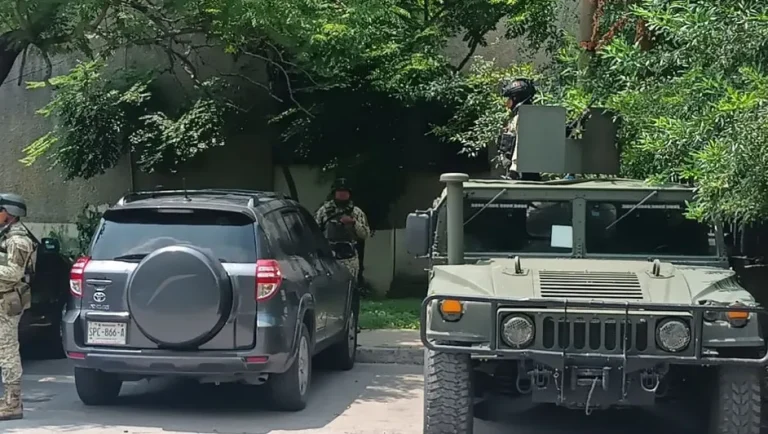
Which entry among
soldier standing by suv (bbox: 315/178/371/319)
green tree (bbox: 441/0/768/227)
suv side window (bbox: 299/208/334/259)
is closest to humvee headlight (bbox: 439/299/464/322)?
green tree (bbox: 441/0/768/227)

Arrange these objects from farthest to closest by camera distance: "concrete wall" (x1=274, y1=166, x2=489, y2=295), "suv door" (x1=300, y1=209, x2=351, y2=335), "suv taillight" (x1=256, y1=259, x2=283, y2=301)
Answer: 1. "concrete wall" (x1=274, y1=166, x2=489, y2=295)
2. "suv door" (x1=300, y1=209, x2=351, y2=335)
3. "suv taillight" (x1=256, y1=259, x2=283, y2=301)

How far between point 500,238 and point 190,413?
276cm

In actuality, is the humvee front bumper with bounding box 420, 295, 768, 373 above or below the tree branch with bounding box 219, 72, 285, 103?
below

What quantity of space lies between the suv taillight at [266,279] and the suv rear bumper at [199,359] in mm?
240

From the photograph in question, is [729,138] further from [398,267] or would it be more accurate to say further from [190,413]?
[398,267]

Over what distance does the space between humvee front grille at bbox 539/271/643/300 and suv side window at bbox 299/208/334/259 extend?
2912mm

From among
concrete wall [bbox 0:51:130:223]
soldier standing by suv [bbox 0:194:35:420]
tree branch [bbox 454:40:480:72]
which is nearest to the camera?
soldier standing by suv [bbox 0:194:35:420]

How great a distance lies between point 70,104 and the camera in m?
13.8

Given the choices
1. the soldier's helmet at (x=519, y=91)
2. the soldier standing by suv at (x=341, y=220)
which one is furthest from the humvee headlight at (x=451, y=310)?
the soldier standing by suv at (x=341, y=220)

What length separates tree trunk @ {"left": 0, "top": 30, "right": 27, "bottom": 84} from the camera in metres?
10.1

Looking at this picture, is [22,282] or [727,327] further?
[22,282]

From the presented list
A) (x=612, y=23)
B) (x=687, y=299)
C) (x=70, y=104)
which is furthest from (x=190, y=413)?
(x=70, y=104)

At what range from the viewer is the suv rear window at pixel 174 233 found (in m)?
7.15

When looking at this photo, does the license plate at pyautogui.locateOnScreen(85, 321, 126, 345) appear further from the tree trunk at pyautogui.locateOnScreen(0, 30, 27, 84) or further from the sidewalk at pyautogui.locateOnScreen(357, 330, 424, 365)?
the tree trunk at pyautogui.locateOnScreen(0, 30, 27, 84)
